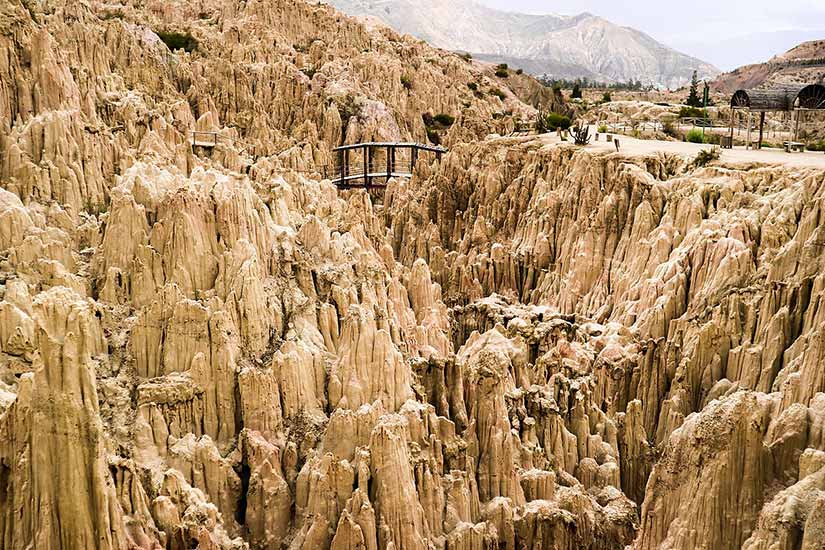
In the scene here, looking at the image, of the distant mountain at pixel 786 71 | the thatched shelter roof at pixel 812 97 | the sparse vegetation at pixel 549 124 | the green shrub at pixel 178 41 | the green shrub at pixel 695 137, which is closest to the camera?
the thatched shelter roof at pixel 812 97

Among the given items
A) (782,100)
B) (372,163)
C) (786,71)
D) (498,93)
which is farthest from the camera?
(498,93)

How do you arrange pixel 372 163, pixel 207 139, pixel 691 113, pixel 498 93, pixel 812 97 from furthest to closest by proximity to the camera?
pixel 498 93 < pixel 691 113 < pixel 372 163 < pixel 207 139 < pixel 812 97

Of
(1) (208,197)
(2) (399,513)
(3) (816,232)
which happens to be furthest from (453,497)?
(3) (816,232)

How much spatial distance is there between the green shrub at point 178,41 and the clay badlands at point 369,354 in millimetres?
20176

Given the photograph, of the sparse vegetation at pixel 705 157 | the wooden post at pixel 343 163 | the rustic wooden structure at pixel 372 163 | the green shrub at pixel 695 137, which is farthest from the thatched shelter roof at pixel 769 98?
the wooden post at pixel 343 163

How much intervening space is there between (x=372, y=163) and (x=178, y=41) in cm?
1681

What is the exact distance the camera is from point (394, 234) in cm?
4166

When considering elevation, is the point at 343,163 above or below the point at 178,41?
below

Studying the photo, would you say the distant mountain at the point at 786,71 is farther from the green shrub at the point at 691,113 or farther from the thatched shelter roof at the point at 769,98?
the thatched shelter roof at the point at 769,98

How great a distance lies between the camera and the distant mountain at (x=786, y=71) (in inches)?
2430

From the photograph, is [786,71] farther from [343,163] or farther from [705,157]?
[705,157]

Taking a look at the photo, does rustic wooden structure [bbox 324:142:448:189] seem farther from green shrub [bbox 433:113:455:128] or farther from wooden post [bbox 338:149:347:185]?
green shrub [bbox 433:113:455:128]

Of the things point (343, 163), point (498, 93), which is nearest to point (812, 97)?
point (343, 163)

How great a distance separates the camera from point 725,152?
34.0m
